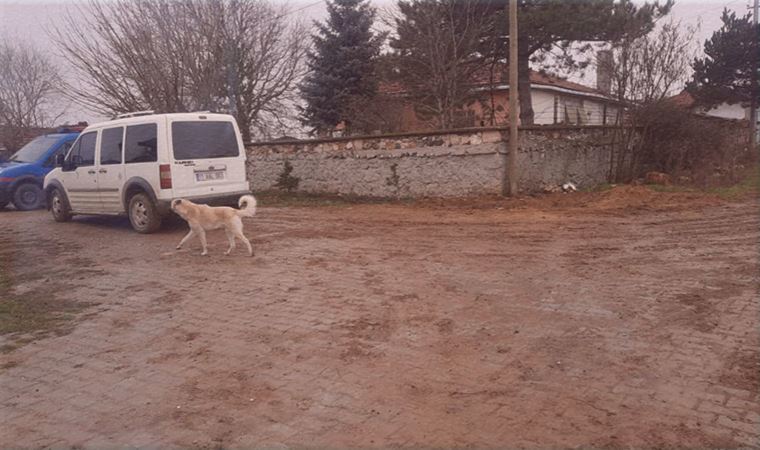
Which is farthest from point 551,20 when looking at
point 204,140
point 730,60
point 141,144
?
point 730,60

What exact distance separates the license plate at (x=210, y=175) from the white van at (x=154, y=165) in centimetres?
2

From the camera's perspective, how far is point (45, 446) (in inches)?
129

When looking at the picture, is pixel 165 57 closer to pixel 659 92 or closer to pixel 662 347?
pixel 659 92

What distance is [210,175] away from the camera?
32.5 ft

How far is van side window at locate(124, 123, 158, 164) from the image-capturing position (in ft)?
31.0

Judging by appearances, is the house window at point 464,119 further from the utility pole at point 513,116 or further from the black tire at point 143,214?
the black tire at point 143,214

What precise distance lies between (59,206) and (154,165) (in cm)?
382

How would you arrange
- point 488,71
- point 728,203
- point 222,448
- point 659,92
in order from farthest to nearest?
point 488,71
point 659,92
point 728,203
point 222,448

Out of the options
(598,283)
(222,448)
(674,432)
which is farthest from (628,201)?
(222,448)

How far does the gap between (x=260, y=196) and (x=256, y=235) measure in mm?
6965

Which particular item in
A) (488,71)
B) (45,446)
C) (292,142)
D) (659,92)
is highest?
(488,71)

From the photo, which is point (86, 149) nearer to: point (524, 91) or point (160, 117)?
point (160, 117)

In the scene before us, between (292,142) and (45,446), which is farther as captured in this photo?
(292,142)

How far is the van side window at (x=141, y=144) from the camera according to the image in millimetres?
9438
